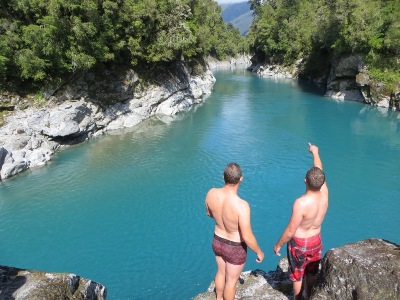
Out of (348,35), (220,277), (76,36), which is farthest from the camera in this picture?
(348,35)

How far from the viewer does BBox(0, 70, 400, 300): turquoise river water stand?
1195 cm

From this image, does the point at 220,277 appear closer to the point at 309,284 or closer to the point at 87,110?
the point at 309,284

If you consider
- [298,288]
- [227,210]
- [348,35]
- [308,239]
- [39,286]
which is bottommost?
[298,288]

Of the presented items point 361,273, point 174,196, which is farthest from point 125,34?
point 361,273

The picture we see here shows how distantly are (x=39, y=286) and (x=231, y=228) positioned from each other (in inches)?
122

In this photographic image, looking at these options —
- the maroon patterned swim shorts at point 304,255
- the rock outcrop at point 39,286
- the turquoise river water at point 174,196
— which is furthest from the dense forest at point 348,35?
Answer: the rock outcrop at point 39,286

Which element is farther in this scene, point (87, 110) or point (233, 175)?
point (87, 110)

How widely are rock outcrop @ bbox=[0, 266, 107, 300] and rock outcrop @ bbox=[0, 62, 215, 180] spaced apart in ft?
52.3

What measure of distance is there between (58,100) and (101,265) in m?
18.2

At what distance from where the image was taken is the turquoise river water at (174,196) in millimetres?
11953

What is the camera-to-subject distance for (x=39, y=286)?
204 inches

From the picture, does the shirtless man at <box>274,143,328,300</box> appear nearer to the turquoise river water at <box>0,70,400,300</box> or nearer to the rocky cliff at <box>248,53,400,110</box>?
the turquoise river water at <box>0,70,400,300</box>

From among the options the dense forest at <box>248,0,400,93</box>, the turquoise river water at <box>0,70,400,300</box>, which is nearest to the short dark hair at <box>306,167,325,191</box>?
the turquoise river water at <box>0,70,400,300</box>

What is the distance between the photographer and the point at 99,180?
18953 mm
